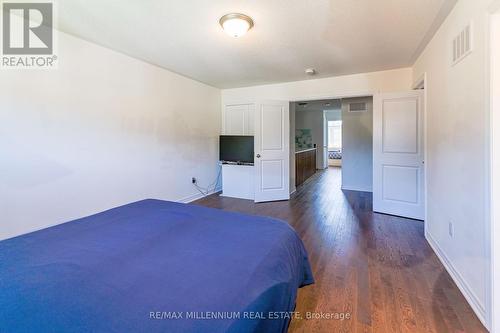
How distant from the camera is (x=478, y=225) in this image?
1.64m

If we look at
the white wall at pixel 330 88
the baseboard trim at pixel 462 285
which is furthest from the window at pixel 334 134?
the baseboard trim at pixel 462 285

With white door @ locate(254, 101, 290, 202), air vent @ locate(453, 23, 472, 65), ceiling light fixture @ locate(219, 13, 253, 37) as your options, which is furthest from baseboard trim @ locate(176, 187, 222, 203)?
air vent @ locate(453, 23, 472, 65)

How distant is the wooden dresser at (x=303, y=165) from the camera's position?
5957 millimetres

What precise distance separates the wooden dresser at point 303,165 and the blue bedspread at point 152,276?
177 inches

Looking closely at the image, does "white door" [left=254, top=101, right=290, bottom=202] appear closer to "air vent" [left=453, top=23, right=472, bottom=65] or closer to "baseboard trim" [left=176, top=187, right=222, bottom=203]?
"baseboard trim" [left=176, top=187, right=222, bottom=203]

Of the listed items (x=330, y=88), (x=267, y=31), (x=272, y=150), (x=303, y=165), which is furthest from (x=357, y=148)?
(x=267, y=31)

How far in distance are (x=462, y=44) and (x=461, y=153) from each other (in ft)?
2.89

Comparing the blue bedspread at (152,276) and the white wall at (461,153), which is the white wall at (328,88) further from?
the blue bedspread at (152,276)

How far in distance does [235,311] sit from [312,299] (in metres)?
1.27

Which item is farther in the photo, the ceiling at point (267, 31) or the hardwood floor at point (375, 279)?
the ceiling at point (267, 31)

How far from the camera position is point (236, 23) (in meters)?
2.29

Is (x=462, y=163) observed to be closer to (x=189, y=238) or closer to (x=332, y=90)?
(x=189, y=238)

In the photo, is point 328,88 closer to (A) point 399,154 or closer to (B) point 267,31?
(A) point 399,154

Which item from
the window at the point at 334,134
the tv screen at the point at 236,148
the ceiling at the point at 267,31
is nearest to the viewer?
the ceiling at the point at 267,31
